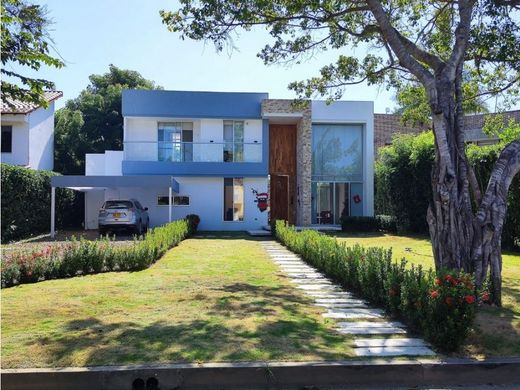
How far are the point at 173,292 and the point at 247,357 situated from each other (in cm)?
393

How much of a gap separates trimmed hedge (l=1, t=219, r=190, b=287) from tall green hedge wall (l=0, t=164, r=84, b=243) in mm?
7952

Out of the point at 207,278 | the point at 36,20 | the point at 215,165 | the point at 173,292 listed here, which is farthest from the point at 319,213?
the point at 36,20

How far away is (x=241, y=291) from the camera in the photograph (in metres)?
9.33

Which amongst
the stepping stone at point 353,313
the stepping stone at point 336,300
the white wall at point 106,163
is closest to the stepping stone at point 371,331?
the stepping stone at point 353,313

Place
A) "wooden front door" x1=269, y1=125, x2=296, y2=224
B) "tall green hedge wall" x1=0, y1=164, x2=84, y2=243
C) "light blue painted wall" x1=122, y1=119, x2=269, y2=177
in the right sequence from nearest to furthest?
"tall green hedge wall" x1=0, y1=164, x2=84, y2=243 < "light blue painted wall" x1=122, y1=119, x2=269, y2=177 < "wooden front door" x1=269, y1=125, x2=296, y2=224

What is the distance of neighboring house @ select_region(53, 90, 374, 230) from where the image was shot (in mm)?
25844

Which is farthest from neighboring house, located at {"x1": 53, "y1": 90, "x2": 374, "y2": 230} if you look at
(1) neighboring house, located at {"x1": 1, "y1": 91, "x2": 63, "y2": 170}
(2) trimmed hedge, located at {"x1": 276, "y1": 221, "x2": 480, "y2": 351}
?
(2) trimmed hedge, located at {"x1": 276, "y1": 221, "x2": 480, "y2": 351}

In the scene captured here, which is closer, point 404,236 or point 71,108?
point 404,236

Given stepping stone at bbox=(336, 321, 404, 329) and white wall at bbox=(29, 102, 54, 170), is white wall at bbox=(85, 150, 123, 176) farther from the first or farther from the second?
stepping stone at bbox=(336, 321, 404, 329)

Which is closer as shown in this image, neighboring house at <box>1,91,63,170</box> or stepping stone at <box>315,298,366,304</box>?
stepping stone at <box>315,298,366,304</box>

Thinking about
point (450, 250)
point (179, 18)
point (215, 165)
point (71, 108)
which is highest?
point (71, 108)

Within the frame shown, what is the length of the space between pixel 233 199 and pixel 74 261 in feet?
52.7

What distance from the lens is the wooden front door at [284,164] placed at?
92.6ft

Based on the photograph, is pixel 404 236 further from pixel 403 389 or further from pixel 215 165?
pixel 403 389
